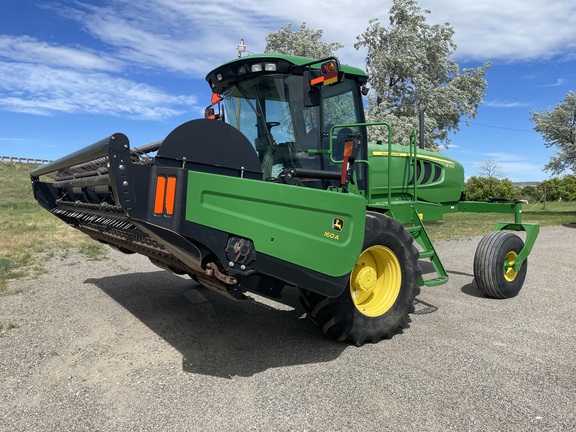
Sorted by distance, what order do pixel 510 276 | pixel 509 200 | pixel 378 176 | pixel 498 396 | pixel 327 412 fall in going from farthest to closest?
1. pixel 509 200
2. pixel 510 276
3. pixel 378 176
4. pixel 498 396
5. pixel 327 412

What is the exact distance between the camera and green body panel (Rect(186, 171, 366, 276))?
9.93 feet

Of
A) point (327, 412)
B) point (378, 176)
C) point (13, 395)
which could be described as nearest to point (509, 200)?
point (378, 176)

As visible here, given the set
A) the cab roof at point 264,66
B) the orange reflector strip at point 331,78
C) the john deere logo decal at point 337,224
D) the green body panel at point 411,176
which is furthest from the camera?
the green body panel at point 411,176

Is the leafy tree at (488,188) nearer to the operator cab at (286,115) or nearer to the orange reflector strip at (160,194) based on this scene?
the operator cab at (286,115)

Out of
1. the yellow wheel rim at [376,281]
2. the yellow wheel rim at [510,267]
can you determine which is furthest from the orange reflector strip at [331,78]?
the yellow wheel rim at [510,267]

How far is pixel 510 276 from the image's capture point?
20.1ft

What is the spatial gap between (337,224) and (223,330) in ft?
5.98

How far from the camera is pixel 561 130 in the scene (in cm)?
2562

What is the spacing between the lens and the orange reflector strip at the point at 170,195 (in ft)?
9.66

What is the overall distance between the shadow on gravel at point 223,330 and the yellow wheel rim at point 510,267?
2.77 m

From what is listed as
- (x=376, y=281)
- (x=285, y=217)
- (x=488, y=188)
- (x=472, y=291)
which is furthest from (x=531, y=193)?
(x=285, y=217)

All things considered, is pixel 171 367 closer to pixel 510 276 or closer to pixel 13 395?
pixel 13 395

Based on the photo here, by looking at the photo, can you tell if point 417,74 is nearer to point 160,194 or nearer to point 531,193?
point 531,193

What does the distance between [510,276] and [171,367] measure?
4554 millimetres
